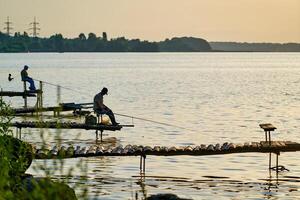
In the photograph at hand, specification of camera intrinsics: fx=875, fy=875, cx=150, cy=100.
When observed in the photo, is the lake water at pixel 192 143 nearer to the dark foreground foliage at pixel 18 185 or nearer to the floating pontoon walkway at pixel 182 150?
the dark foreground foliage at pixel 18 185

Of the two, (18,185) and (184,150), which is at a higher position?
(18,185)

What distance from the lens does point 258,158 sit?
107 ft

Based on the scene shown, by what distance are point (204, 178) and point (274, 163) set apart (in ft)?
16.9

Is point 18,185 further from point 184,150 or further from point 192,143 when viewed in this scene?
point 192,143

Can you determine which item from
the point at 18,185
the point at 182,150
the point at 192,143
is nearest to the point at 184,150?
the point at 182,150

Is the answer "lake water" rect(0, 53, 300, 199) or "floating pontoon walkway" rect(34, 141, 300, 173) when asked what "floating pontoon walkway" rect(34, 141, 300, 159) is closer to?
"floating pontoon walkway" rect(34, 141, 300, 173)

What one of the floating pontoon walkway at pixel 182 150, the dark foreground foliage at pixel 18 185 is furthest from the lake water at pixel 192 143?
the floating pontoon walkway at pixel 182 150

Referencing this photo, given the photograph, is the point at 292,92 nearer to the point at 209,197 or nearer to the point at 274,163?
the point at 274,163

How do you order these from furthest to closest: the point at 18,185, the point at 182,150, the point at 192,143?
1. the point at 192,143
2. the point at 182,150
3. the point at 18,185

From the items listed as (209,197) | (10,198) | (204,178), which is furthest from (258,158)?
(10,198)

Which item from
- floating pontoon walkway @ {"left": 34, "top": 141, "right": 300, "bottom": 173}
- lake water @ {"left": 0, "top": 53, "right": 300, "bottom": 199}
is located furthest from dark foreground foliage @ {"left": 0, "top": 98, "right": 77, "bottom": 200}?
floating pontoon walkway @ {"left": 34, "top": 141, "right": 300, "bottom": 173}

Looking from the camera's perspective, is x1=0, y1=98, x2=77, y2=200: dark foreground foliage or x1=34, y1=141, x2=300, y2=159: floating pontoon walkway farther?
Answer: x1=34, y1=141, x2=300, y2=159: floating pontoon walkway

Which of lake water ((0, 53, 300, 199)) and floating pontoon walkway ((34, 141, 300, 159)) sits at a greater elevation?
floating pontoon walkway ((34, 141, 300, 159))

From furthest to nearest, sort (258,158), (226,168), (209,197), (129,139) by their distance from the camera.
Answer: (129,139) → (258,158) → (226,168) → (209,197)
